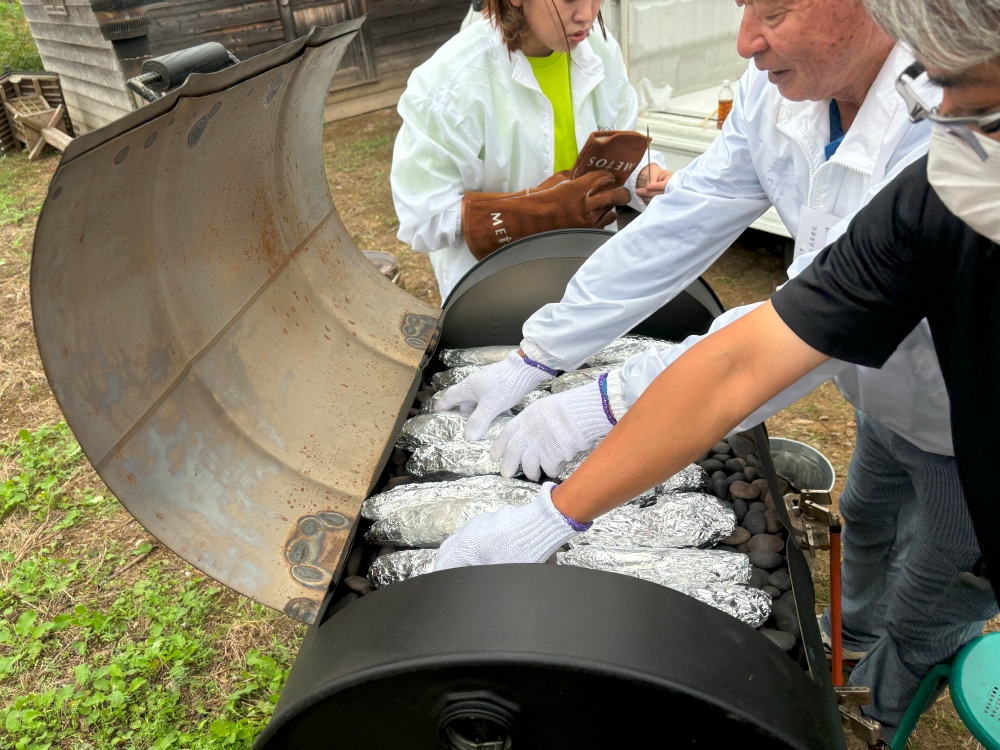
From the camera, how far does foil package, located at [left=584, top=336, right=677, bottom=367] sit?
1870 mm

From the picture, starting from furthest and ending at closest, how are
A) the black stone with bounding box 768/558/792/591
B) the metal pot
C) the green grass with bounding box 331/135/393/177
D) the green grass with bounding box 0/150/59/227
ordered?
1. the green grass with bounding box 331/135/393/177
2. the green grass with bounding box 0/150/59/227
3. the black stone with bounding box 768/558/792/591
4. the metal pot

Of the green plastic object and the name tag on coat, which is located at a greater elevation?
the name tag on coat

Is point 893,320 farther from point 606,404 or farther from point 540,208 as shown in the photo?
point 540,208

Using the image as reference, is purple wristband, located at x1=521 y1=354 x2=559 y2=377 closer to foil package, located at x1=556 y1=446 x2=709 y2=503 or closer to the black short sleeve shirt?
foil package, located at x1=556 y1=446 x2=709 y2=503

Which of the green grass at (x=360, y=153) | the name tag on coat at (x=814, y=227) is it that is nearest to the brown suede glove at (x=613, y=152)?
the name tag on coat at (x=814, y=227)

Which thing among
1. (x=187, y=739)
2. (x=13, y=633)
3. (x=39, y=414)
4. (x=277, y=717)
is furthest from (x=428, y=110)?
(x=39, y=414)

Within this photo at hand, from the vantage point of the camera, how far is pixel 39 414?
360 cm

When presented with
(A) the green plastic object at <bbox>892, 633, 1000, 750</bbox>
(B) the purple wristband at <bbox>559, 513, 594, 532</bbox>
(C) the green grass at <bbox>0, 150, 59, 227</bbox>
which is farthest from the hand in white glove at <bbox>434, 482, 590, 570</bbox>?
(C) the green grass at <bbox>0, 150, 59, 227</bbox>

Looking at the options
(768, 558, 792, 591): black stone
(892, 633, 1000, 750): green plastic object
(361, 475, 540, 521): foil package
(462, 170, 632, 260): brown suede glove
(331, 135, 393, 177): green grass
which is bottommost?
(331, 135, 393, 177): green grass

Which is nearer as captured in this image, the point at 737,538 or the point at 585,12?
the point at 737,538

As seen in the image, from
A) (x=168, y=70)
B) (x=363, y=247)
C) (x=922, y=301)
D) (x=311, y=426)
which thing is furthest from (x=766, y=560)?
(x=363, y=247)

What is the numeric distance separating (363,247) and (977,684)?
15.1 feet

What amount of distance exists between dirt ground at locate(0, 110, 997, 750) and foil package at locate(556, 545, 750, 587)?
120 cm

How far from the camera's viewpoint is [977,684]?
1.47 meters
